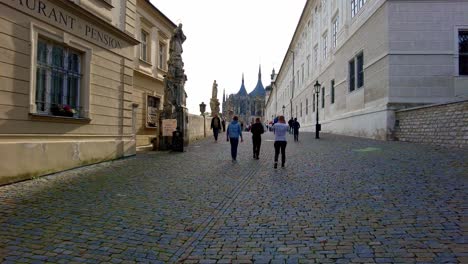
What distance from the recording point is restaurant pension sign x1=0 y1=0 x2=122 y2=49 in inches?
349

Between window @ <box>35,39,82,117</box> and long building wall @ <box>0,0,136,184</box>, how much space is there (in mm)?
198

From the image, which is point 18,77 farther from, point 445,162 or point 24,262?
point 445,162

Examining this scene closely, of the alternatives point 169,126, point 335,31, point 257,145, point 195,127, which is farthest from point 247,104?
point 257,145

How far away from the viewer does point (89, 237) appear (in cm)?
471

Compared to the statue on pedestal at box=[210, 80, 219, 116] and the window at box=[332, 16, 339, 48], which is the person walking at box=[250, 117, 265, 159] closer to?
the window at box=[332, 16, 339, 48]

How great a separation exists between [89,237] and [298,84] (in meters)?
54.1

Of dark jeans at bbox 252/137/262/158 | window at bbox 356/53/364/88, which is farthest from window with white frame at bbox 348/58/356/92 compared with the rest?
dark jeans at bbox 252/137/262/158

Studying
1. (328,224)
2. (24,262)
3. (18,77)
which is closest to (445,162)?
(328,224)

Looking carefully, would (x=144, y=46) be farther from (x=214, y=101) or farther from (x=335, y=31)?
(x=335, y=31)

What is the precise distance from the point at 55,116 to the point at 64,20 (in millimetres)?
2713

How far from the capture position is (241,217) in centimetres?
563

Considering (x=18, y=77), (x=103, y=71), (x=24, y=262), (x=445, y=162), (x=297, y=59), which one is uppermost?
(x=297, y=59)

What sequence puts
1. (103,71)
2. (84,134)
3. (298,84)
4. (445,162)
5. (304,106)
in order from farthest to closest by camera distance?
(298,84) < (304,106) < (103,71) < (84,134) < (445,162)

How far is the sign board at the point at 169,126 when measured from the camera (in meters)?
16.7
